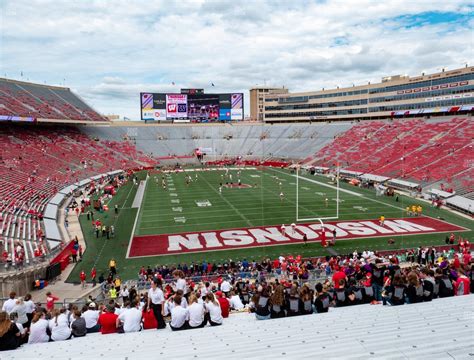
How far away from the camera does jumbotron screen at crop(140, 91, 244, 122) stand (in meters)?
67.5

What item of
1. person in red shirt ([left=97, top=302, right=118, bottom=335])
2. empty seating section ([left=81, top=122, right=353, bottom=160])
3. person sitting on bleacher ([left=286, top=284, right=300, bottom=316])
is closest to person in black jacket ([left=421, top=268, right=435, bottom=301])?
person sitting on bleacher ([left=286, top=284, right=300, bottom=316])

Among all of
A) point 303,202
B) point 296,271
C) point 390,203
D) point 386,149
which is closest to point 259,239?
point 296,271

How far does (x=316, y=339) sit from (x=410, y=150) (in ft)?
142

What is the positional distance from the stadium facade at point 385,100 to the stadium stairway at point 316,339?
5013cm

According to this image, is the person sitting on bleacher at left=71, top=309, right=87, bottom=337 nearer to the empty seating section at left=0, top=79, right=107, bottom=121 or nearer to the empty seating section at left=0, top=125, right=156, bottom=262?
the empty seating section at left=0, top=125, right=156, bottom=262

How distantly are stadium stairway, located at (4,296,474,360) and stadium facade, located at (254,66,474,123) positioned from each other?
50135 millimetres

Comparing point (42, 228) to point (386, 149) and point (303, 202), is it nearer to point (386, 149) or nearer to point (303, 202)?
point (303, 202)

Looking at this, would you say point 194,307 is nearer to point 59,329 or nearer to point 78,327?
point 78,327

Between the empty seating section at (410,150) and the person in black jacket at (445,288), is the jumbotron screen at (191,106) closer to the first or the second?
the empty seating section at (410,150)

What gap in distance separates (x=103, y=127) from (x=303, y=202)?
47409 millimetres

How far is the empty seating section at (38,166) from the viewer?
19812mm

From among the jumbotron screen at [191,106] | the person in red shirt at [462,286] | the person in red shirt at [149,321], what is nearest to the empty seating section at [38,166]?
the jumbotron screen at [191,106]

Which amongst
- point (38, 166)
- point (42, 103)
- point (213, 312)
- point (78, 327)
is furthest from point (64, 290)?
point (42, 103)

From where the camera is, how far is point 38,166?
37.1 m
